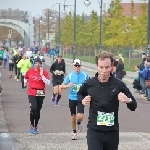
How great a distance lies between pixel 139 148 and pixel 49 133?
9.16ft

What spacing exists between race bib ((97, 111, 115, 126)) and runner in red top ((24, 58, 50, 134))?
22.5ft

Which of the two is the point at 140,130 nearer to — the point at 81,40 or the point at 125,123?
the point at 125,123

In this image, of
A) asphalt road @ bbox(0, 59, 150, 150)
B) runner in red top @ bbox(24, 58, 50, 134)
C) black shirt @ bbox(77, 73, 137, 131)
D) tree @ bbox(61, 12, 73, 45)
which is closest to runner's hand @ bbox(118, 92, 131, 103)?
black shirt @ bbox(77, 73, 137, 131)

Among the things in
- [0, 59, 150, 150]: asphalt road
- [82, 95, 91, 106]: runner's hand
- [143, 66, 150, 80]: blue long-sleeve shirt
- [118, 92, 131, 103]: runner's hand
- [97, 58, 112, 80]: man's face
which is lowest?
[0, 59, 150, 150]: asphalt road

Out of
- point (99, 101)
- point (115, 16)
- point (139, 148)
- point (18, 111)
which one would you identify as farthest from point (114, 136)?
point (115, 16)

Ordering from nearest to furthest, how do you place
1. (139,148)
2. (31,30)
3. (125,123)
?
1. (139,148)
2. (125,123)
3. (31,30)

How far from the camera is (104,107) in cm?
764

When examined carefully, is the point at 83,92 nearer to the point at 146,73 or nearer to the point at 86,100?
the point at 86,100

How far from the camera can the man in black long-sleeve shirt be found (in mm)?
7543

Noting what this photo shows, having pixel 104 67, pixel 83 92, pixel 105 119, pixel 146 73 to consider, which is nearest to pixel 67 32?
pixel 146 73

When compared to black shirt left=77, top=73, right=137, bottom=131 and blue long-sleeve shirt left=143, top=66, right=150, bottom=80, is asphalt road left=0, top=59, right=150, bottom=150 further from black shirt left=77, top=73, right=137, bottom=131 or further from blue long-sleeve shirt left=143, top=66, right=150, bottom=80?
black shirt left=77, top=73, right=137, bottom=131

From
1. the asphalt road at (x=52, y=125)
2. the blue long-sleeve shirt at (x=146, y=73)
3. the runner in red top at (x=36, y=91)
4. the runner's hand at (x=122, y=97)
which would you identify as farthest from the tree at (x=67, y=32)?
the runner's hand at (x=122, y=97)

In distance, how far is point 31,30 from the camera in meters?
148

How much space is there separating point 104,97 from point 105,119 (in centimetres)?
26
